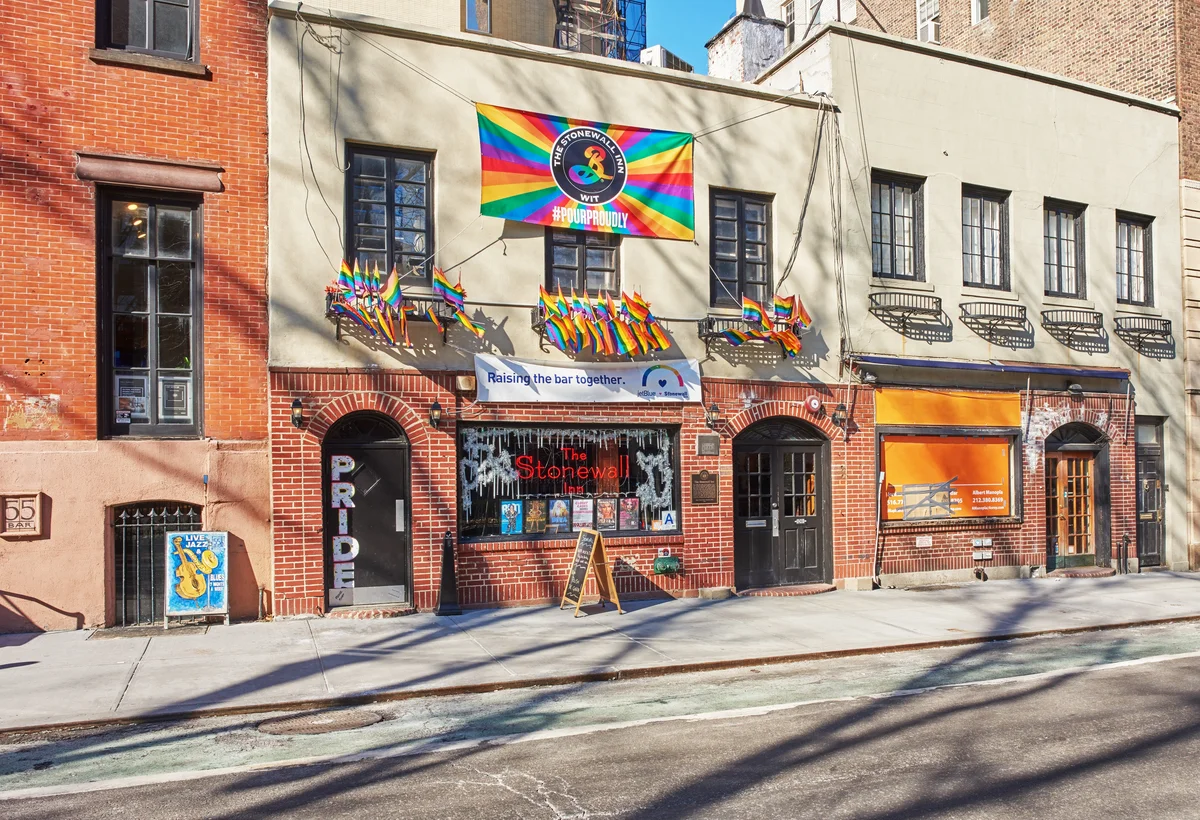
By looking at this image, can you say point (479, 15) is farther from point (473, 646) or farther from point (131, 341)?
point (473, 646)

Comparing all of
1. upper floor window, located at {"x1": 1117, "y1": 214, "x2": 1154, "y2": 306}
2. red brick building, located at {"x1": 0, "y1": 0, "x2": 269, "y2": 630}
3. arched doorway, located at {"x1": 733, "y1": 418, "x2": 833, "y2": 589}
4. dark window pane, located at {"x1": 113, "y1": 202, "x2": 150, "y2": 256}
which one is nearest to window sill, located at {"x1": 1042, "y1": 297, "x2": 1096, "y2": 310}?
upper floor window, located at {"x1": 1117, "y1": 214, "x2": 1154, "y2": 306}

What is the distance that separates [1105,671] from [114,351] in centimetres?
1199

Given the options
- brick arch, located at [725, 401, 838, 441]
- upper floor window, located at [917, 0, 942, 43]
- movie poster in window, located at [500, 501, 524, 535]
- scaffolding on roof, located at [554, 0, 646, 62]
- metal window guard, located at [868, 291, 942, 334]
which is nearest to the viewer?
movie poster in window, located at [500, 501, 524, 535]

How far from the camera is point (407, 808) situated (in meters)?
5.92

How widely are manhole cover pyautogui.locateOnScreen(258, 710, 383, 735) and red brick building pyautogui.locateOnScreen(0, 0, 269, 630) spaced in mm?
4405

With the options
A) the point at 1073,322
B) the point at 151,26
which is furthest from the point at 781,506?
the point at 151,26

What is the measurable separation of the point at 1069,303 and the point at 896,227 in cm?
403

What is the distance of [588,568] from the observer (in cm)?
1277

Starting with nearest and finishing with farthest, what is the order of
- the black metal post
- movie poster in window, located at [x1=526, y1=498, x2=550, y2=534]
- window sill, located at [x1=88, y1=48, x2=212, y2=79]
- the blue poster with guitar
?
the blue poster with guitar < window sill, located at [x1=88, y1=48, x2=212, y2=79] < the black metal post < movie poster in window, located at [x1=526, y1=498, x2=550, y2=534]

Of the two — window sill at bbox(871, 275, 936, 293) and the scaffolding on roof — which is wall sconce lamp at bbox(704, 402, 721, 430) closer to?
window sill at bbox(871, 275, 936, 293)

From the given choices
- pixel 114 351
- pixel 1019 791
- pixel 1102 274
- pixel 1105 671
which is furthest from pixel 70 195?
pixel 1102 274

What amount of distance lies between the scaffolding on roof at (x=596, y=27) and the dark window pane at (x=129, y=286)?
14881 millimetres

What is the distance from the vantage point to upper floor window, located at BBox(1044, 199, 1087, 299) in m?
18.0

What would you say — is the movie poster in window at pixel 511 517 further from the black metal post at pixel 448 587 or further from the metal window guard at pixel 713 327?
the metal window guard at pixel 713 327
